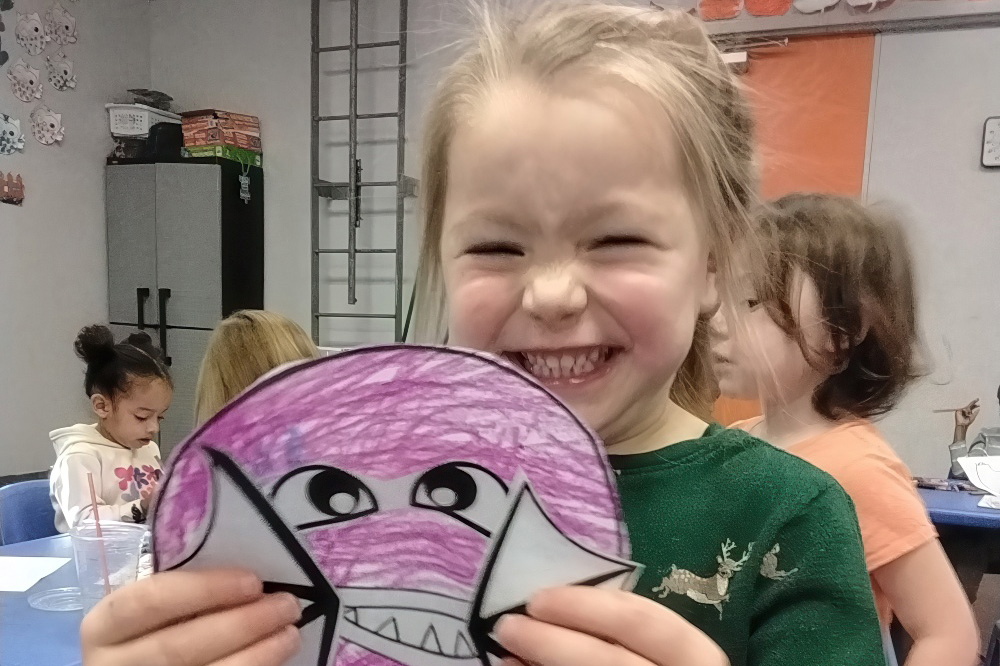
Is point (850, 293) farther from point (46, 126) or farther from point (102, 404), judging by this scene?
point (46, 126)

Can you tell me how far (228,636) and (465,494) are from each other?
0.43ft

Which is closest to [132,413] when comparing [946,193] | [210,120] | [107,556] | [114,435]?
[114,435]

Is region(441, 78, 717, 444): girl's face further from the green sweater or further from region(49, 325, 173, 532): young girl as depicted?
region(49, 325, 173, 532): young girl

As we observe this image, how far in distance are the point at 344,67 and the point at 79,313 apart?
1868mm

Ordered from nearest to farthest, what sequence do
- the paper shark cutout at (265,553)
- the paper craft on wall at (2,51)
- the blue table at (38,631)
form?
the paper shark cutout at (265,553)
the blue table at (38,631)
the paper craft on wall at (2,51)

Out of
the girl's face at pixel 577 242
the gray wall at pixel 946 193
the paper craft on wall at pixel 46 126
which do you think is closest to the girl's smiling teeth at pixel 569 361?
the girl's face at pixel 577 242

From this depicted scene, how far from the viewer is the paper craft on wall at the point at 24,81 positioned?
3.32 meters

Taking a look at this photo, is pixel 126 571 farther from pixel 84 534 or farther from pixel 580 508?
pixel 580 508

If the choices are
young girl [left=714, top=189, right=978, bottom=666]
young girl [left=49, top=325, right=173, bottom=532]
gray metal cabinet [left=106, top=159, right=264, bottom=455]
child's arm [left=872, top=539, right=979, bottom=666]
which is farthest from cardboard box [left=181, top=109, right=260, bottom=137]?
child's arm [left=872, top=539, right=979, bottom=666]

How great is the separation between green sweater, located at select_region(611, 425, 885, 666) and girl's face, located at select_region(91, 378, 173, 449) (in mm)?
1550

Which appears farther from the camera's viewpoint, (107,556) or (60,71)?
(60,71)

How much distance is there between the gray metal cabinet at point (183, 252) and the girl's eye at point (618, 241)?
3.28 metres

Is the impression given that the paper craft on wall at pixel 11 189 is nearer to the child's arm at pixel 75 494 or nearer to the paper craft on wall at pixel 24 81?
the paper craft on wall at pixel 24 81

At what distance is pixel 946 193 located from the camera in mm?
2691
